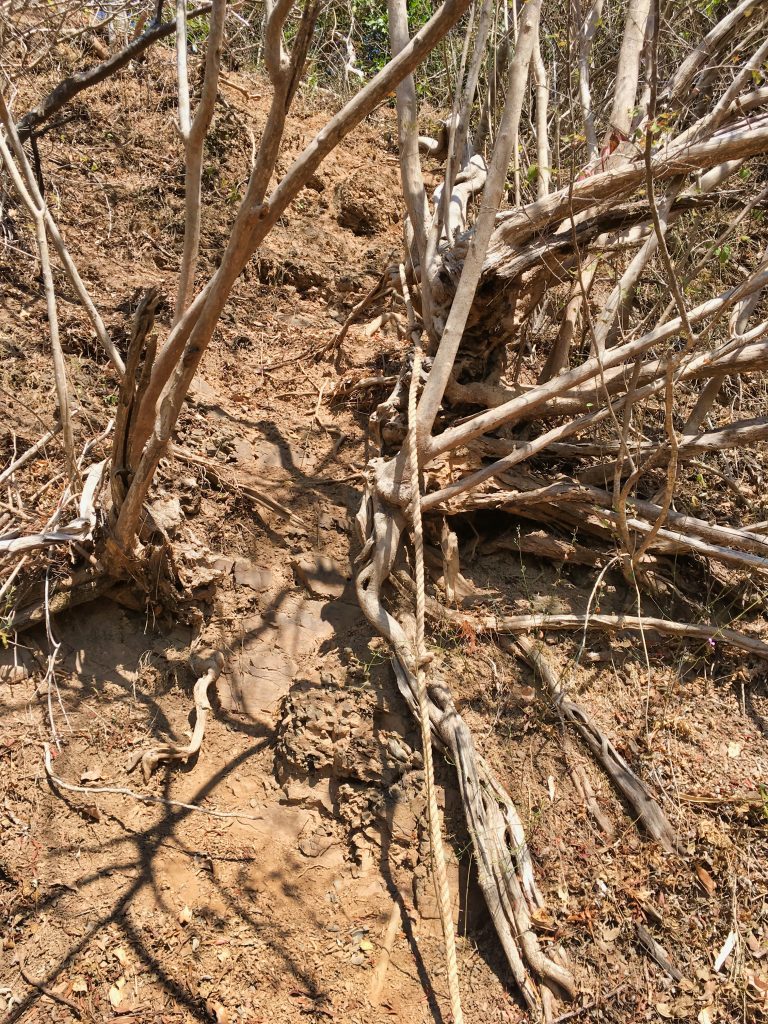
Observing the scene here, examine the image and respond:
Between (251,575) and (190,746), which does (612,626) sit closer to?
(251,575)

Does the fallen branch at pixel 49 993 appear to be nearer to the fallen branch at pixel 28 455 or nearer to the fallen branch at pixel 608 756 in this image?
the fallen branch at pixel 28 455

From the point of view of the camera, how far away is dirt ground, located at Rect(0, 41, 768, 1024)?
2.70m

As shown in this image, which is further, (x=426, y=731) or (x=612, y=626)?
(x=612, y=626)

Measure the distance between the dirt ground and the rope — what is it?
1.07ft

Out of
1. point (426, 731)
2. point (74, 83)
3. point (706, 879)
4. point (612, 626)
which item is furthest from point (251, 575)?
point (74, 83)

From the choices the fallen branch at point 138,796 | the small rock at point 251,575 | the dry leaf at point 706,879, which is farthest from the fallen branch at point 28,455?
the dry leaf at point 706,879

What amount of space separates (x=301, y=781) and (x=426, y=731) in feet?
2.42

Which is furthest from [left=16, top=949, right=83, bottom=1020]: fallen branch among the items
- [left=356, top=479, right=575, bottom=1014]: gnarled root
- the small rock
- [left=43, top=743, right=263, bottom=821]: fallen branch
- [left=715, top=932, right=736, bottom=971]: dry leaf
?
[left=715, top=932, right=736, bottom=971]: dry leaf

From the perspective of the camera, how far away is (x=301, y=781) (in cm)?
312

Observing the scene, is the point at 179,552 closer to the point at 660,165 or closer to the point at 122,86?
the point at 660,165

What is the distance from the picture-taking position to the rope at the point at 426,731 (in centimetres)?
238

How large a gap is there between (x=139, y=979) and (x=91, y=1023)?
184 millimetres

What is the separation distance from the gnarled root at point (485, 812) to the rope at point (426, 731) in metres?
0.13

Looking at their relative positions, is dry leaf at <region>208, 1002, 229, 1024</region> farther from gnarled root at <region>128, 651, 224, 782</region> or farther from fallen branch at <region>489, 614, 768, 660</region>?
fallen branch at <region>489, 614, 768, 660</region>
